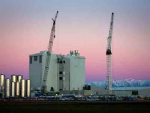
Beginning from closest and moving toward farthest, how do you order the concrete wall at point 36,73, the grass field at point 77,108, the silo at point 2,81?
1. the grass field at point 77,108
2. the silo at point 2,81
3. the concrete wall at point 36,73

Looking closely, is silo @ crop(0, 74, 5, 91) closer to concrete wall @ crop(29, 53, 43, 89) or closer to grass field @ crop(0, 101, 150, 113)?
concrete wall @ crop(29, 53, 43, 89)

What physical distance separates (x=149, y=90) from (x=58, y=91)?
180ft

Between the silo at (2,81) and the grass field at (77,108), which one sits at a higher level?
the silo at (2,81)

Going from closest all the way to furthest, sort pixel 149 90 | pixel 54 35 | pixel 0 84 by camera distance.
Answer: pixel 149 90 → pixel 0 84 → pixel 54 35

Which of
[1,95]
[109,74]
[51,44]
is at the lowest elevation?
[1,95]

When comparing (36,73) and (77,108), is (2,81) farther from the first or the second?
(77,108)

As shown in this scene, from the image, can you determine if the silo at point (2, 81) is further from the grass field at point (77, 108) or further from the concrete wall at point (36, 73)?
the grass field at point (77, 108)

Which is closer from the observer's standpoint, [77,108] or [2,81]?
[77,108]

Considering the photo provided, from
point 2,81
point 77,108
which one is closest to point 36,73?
point 2,81

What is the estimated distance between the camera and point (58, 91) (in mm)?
196625

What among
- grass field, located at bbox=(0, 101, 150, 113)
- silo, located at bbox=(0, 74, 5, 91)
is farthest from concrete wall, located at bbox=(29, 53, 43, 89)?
grass field, located at bbox=(0, 101, 150, 113)

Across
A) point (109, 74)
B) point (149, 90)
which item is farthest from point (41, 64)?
point (149, 90)

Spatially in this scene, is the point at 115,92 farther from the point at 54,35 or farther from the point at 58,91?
the point at 54,35

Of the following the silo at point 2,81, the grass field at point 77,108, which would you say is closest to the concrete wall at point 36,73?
the silo at point 2,81
